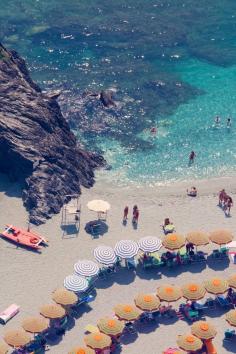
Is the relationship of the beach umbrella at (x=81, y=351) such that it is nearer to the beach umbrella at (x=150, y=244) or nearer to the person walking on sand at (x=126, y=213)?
the beach umbrella at (x=150, y=244)

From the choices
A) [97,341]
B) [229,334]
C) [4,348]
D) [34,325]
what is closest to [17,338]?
[4,348]

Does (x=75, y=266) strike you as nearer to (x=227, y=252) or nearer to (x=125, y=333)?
(x=125, y=333)

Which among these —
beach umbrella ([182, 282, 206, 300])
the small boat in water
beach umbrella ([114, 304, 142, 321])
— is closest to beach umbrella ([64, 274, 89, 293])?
beach umbrella ([114, 304, 142, 321])

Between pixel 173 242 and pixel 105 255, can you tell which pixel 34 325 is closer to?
pixel 105 255

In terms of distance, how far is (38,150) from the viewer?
61.4 metres

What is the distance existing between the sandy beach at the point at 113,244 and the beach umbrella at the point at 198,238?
5.99ft

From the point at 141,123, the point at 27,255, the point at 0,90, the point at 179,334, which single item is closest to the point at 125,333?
the point at 179,334

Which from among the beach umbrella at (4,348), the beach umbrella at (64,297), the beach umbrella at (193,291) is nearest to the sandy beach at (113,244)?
the beach umbrella at (64,297)

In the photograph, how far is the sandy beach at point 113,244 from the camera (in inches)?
1852

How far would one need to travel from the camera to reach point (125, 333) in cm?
4669

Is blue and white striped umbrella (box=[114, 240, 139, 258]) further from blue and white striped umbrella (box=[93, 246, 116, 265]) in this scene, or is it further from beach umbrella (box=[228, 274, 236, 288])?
beach umbrella (box=[228, 274, 236, 288])

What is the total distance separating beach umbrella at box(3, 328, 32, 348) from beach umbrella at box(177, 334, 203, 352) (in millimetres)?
9875

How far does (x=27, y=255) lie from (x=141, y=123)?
26489 mm

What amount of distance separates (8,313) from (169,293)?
11.4 metres
